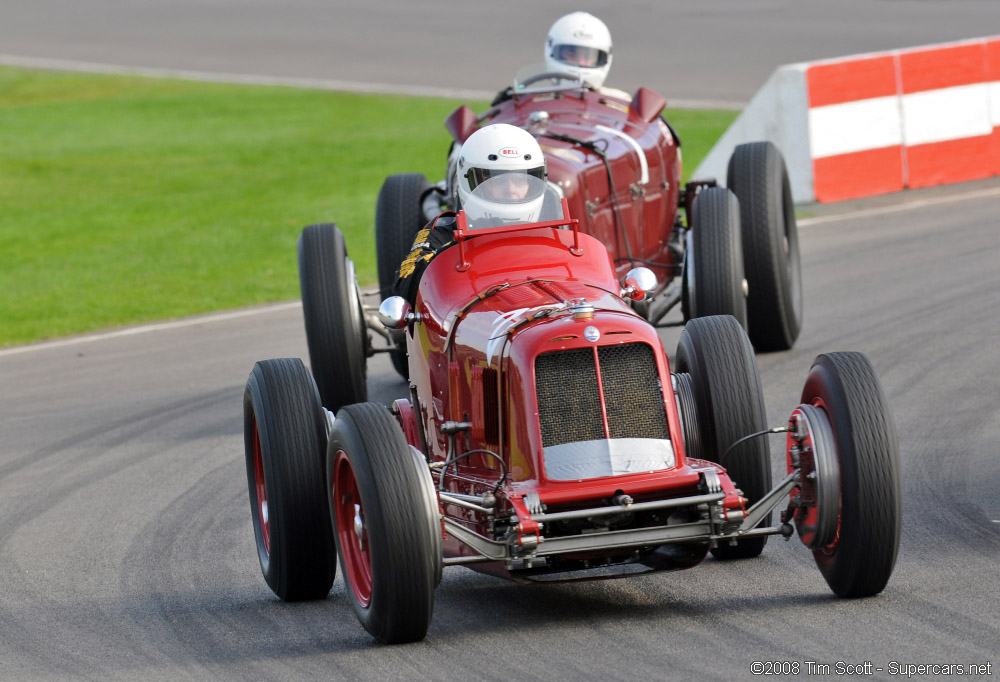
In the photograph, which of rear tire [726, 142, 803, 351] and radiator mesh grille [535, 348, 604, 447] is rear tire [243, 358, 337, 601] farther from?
rear tire [726, 142, 803, 351]

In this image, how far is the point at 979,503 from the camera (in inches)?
311

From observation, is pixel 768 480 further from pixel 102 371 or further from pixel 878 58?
pixel 878 58

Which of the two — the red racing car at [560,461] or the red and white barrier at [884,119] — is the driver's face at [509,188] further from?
the red and white barrier at [884,119]

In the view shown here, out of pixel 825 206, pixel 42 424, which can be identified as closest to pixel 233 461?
pixel 42 424

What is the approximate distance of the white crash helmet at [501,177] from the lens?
8.15 metres

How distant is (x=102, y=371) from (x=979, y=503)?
773cm

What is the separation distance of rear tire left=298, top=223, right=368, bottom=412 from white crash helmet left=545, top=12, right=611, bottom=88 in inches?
140

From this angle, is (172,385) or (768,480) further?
(172,385)

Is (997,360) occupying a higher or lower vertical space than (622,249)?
lower

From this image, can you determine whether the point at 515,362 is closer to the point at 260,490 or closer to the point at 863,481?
the point at 863,481

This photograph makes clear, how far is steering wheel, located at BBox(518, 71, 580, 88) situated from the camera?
12.8m

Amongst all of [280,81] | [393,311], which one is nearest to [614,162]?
[393,311]

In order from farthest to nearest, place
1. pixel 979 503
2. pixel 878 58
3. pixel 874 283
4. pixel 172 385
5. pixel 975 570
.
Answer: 1. pixel 878 58
2. pixel 874 283
3. pixel 172 385
4. pixel 979 503
5. pixel 975 570

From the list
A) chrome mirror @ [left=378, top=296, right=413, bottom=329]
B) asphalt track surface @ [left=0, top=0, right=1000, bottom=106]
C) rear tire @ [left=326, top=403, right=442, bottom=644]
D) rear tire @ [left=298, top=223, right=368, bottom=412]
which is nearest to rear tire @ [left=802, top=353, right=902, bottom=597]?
rear tire @ [left=326, top=403, right=442, bottom=644]
